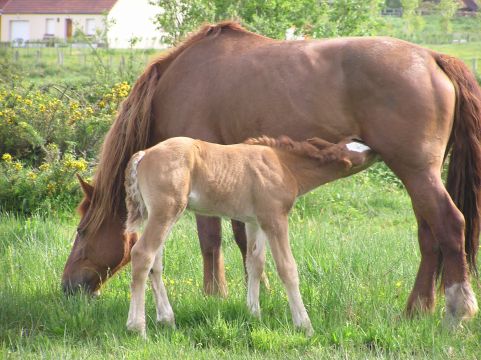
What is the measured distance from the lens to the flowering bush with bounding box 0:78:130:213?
912 centimetres

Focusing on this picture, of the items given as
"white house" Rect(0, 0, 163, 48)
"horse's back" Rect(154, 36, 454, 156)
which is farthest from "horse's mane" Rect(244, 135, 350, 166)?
"white house" Rect(0, 0, 163, 48)

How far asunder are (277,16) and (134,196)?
1088 centimetres

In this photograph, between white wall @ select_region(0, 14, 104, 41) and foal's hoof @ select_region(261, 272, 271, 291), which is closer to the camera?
foal's hoof @ select_region(261, 272, 271, 291)

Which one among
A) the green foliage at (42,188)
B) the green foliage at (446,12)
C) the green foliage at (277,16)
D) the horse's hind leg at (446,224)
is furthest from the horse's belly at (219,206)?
the green foliage at (446,12)

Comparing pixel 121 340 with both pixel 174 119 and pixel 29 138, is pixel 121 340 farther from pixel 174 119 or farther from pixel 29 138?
pixel 29 138

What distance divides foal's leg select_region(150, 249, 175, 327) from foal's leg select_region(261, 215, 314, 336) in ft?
2.45

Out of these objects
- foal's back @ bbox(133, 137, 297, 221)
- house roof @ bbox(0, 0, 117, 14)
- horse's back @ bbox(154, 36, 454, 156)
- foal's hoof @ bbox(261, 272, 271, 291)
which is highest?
horse's back @ bbox(154, 36, 454, 156)

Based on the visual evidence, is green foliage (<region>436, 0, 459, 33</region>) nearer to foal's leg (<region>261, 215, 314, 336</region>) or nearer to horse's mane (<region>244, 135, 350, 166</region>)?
horse's mane (<region>244, 135, 350, 166</region>)

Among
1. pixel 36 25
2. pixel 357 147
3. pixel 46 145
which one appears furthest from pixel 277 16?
pixel 36 25

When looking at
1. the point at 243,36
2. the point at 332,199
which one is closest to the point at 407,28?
the point at 332,199

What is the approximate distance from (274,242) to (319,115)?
42.0 inches

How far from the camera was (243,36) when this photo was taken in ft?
20.9

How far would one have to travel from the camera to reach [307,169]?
546 centimetres

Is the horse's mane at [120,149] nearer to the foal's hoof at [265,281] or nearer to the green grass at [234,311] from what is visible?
the green grass at [234,311]
